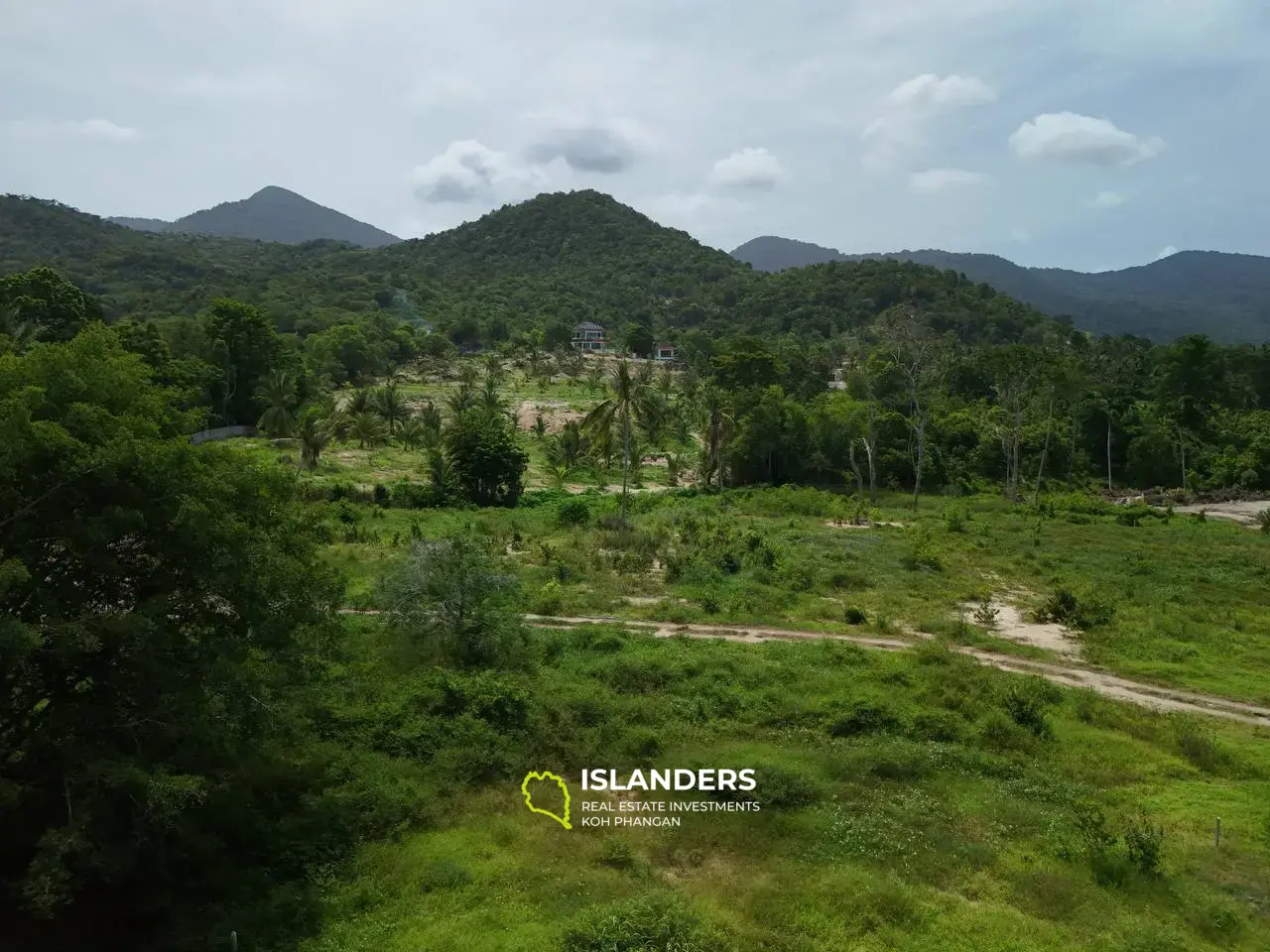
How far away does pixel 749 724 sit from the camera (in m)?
15.3

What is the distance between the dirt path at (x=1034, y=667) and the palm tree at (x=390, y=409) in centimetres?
3970

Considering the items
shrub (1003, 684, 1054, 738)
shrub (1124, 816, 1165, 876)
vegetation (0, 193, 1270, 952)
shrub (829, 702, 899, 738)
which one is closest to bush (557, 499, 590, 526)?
vegetation (0, 193, 1270, 952)

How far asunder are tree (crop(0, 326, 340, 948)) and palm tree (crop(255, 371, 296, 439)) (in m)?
41.8

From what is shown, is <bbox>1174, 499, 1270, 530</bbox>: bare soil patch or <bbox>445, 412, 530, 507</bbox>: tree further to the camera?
<bbox>1174, 499, 1270, 530</bbox>: bare soil patch

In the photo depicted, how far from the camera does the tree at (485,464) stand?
133 feet

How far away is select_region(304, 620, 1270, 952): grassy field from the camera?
962 centimetres

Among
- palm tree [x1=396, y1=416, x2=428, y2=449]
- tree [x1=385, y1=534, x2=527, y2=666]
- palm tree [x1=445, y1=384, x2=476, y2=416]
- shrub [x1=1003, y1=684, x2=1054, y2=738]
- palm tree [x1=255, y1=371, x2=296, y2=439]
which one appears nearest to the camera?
shrub [x1=1003, y1=684, x2=1054, y2=738]

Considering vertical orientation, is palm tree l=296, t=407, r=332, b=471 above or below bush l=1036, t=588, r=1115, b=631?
above

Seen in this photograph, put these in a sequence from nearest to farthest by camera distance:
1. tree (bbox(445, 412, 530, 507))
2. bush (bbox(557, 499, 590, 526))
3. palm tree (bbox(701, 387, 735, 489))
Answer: bush (bbox(557, 499, 590, 526)) → tree (bbox(445, 412, 530, 507)) → palm tree (bbox(701, 387, 735, 489))

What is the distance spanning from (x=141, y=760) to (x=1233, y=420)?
74.9 meters

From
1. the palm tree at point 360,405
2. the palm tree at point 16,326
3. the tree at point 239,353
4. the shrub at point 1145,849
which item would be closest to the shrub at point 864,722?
the shrub at point 1145,849

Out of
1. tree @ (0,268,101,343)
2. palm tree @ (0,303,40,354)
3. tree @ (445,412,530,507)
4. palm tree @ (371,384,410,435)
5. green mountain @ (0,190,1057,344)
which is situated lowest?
tree @ (445,412,530,507)

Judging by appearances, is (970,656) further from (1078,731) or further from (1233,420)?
(1233,420)

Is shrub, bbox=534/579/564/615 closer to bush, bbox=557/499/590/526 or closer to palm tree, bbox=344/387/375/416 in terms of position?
bush, bbox=557/499/590/526
